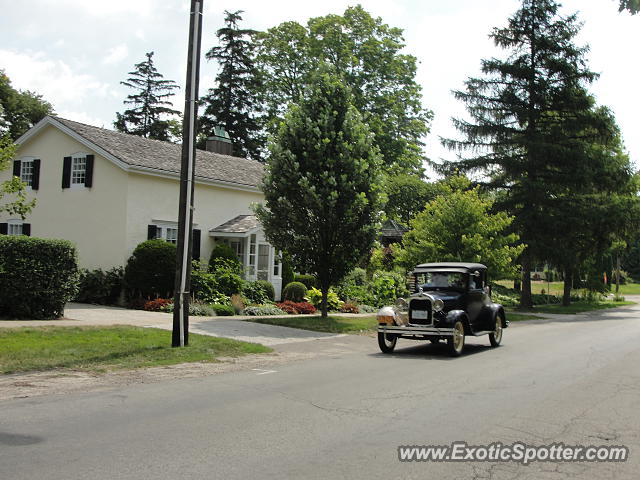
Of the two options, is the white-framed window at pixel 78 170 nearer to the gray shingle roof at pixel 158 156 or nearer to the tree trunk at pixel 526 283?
the gray shingle roof at pixel 158 156

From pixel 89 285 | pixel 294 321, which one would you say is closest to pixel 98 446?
pixel 294 321

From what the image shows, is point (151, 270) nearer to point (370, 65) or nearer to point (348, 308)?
point (348, 308)

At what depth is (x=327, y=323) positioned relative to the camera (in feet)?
57.4

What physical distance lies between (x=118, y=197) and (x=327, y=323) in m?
9.69

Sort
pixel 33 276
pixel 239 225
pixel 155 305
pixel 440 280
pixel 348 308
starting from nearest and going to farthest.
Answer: pixel 440 280, pixel 33 276, pixel 155 305, pixel 348 308, pixel 239 225

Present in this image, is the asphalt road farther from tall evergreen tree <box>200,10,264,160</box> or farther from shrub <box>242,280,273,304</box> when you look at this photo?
tall evergreen tree <box>200,10,264,160</box>

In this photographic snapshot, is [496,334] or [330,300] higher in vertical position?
[330,300]

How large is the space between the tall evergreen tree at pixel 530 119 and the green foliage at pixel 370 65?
20.4 feet

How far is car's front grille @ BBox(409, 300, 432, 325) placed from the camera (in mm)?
12117

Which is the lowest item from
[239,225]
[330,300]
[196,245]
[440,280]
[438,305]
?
[330,300]

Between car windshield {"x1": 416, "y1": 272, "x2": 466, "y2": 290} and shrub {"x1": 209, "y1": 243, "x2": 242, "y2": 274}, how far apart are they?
35.2 feet

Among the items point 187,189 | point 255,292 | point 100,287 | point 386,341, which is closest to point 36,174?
point 100,287

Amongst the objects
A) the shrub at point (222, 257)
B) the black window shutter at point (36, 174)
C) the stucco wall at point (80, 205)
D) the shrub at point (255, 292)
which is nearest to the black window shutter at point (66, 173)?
the stucco wall at point (80, 205)

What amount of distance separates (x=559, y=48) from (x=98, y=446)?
31945mm
